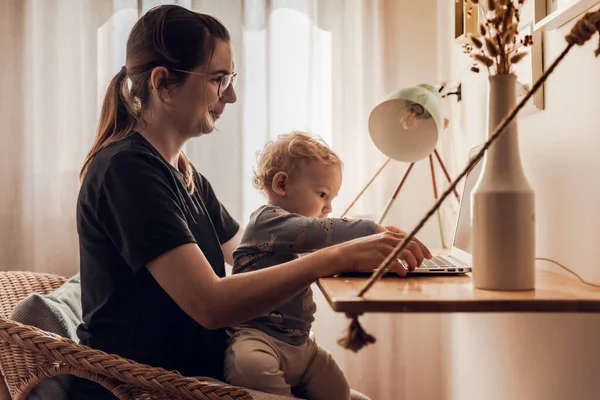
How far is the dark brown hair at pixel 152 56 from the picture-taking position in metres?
1.51

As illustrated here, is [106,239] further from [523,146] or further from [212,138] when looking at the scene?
[212,138]

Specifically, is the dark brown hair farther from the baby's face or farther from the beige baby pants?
the beige baby pants

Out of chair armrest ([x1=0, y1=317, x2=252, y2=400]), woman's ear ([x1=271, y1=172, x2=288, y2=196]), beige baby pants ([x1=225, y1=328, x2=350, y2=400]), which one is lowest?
beige baby pants ([x1=225, y1=328, x2=350, y2=400])

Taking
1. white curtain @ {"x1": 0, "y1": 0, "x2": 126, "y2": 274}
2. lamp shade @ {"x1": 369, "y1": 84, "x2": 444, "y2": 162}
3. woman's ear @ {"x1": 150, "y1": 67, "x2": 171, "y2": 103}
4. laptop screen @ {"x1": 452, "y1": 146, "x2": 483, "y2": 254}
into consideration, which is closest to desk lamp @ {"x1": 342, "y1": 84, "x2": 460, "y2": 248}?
lamp shade @ {"x1": 369, "y1": 84, "x2": 444, "y2": 162}

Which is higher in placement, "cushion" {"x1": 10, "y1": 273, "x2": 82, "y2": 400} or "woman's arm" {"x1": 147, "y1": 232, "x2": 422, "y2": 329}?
"woman's arm" {"x1": 147, "y1": 232, "x2": 422, "y2": 329}

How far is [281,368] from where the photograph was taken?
1552 mm

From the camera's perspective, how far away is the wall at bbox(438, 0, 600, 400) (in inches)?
51.6

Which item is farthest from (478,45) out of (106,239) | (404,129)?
(404,129)

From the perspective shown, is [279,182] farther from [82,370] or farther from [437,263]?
[82,370]

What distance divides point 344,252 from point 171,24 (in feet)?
2.19

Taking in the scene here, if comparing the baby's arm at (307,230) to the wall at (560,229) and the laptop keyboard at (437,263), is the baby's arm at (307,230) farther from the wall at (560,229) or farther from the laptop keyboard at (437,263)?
Answer: the wall at (560,229)

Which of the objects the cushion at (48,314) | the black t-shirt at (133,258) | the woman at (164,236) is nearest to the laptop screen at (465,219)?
the woman at (164,236)

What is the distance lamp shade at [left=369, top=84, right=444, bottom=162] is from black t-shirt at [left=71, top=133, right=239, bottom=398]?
0.74 meters

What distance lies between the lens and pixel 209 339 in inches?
59.4
